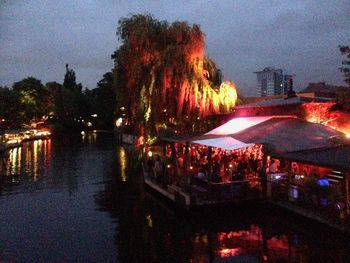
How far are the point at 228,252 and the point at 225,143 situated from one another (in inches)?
223

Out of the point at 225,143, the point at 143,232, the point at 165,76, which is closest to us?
the point at 143,232

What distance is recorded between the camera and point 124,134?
233 ft

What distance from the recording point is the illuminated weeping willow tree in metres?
26.0

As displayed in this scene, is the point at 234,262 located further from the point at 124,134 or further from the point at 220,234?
the point at 124,134

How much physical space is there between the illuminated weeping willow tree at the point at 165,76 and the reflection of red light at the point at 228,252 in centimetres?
1319

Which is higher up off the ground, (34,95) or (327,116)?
(34,95)

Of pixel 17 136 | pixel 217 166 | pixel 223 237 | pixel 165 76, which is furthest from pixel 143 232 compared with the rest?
pixel 17 136

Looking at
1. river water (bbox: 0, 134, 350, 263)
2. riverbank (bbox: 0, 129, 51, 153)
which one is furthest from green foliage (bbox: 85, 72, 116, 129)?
river water (bbox: 0, 134, 350, 263)

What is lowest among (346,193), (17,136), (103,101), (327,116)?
(346,193)

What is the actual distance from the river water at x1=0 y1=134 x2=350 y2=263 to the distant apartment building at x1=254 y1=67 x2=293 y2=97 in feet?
227

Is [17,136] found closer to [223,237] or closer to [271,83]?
[271,83]

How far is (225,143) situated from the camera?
1855 centimetres

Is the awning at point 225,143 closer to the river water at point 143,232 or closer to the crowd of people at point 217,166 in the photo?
the crowd of people at point 217,166

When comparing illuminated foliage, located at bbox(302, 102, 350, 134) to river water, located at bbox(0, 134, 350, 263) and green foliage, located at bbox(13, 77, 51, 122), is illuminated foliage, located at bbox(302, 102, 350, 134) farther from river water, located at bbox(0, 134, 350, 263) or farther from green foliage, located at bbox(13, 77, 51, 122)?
green foliage, located at bbox(13, 77, 51, 122)
